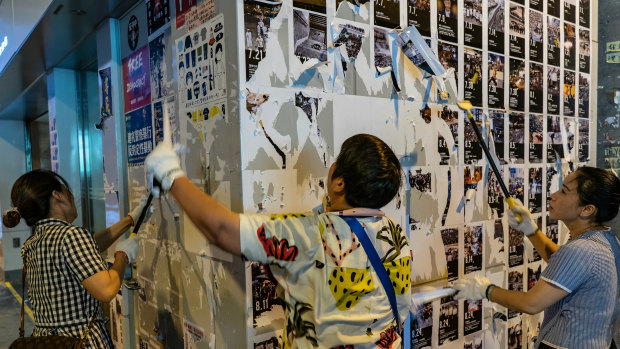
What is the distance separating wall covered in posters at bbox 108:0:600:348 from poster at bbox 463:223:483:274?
11 millimetres

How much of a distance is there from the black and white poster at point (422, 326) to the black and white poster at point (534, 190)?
1093mm

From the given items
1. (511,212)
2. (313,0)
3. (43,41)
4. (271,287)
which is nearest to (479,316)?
(511,212)

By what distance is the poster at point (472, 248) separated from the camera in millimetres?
2270

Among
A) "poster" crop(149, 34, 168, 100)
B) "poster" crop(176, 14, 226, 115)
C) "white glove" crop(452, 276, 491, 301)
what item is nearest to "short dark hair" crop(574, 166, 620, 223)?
"white glove" crop(452, 276, 491, 301)

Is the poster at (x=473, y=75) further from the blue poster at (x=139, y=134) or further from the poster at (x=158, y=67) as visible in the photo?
the blue poster at (x=139, y=134)

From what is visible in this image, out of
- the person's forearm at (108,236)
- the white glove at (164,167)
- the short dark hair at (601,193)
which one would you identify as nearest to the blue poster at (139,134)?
the person's forearm at (108,236)

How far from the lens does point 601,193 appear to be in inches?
66.4

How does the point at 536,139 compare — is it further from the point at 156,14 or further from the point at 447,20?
the point at 156,14

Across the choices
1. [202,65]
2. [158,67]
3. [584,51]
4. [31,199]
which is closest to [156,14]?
[158,67]

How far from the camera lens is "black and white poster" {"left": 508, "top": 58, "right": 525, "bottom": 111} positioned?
2.47 metres

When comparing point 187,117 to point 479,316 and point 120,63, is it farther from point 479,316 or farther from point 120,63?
point 479,316

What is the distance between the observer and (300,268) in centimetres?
114

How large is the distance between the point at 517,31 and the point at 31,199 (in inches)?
111

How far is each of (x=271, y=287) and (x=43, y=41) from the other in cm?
276
